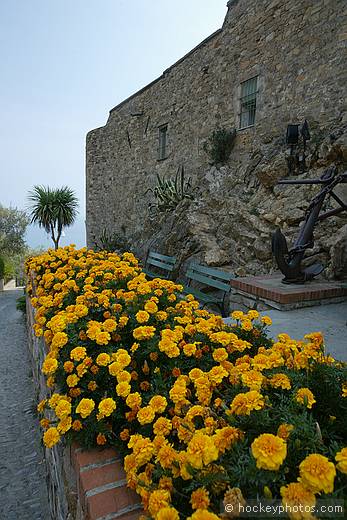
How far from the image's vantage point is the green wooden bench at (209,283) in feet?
13.2

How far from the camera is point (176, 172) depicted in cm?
1015

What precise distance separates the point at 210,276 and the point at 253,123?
176 inches

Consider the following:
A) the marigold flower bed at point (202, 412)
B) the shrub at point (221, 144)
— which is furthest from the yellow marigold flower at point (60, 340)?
the shrub at point (221, 144)

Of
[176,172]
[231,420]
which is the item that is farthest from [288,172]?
[231,420]

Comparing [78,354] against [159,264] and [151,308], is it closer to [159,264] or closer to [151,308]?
[151,308]

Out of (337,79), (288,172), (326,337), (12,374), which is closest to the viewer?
(326,337)

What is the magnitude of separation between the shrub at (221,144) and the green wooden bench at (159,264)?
3.36 meters

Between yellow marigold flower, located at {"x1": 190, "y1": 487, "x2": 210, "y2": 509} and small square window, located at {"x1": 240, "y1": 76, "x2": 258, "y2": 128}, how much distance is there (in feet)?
25.5

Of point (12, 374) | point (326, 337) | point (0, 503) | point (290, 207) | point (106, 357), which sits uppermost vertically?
point (290, 207)

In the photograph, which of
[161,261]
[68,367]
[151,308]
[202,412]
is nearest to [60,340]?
[68,367]

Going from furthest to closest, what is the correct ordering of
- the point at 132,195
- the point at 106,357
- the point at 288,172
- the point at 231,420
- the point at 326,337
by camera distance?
the point at 132,195
the point at 288,172
the point at 326,337
the point at 106,357
the point at 231,420

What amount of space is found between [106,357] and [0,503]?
70.6 inches

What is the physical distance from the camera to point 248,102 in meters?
7.48

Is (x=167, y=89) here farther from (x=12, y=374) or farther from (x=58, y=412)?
(x=58, y=412)
